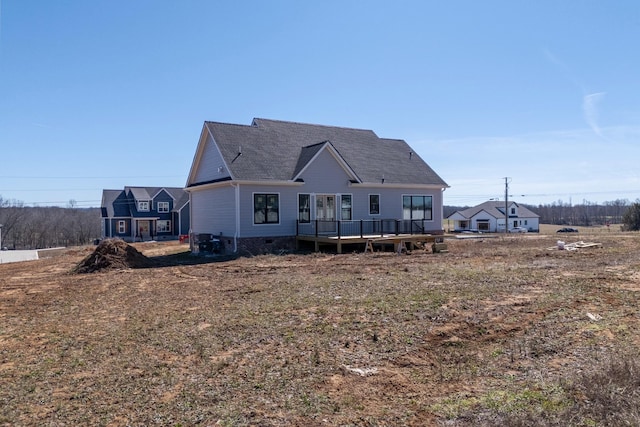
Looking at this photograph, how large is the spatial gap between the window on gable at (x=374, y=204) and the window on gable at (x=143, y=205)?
112 ft

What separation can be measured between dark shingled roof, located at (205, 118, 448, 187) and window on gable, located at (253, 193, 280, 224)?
2.97ft

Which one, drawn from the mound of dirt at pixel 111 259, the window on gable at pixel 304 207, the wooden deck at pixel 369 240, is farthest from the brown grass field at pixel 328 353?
the window on gable at pixel 304 207

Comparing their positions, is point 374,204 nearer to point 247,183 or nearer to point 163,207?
point 247,183

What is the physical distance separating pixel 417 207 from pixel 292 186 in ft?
A: 26.6

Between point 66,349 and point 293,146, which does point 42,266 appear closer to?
point 293,146

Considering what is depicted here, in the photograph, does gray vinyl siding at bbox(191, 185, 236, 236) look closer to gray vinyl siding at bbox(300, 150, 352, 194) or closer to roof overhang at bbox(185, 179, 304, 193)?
roof overhang at bbox(185, 179, 304, 193)

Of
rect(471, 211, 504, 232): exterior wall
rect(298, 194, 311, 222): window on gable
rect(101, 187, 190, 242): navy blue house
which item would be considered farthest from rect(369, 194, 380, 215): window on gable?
rect(471, 211, 504, 232): exterior wall

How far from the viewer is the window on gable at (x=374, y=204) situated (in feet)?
78.4

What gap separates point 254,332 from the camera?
23.2ft

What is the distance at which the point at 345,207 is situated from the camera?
2312 centimetres

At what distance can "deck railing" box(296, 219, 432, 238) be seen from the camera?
2173 centimetres

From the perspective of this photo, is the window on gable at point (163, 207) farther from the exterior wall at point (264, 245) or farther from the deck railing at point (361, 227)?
the deck railing at point (361, 227)

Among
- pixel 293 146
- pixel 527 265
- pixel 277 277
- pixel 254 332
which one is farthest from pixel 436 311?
pixel 293 146

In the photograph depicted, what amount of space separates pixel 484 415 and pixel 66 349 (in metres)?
5.52
